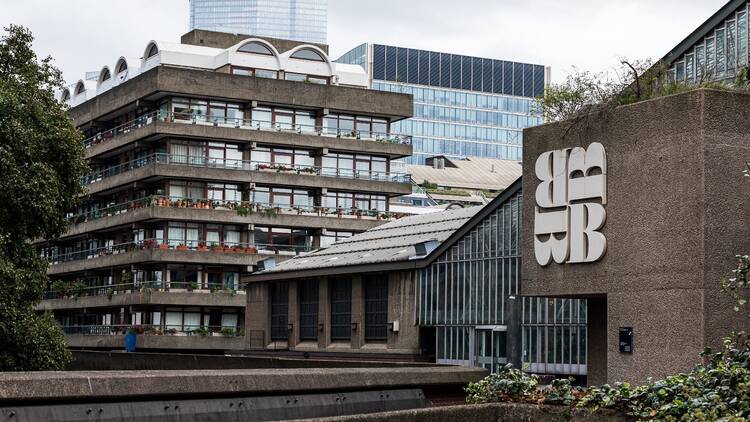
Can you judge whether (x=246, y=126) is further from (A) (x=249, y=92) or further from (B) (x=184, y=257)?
(B) (x=184, y=257)

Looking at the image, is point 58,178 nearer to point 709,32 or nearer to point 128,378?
point 709,32

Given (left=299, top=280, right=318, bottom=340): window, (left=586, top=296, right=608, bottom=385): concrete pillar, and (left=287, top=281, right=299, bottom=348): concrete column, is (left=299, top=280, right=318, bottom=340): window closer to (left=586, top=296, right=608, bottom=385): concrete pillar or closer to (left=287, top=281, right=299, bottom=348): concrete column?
(left=287, top=281, right=299, bottom=348): concrete column

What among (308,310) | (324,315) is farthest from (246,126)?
(324,315)

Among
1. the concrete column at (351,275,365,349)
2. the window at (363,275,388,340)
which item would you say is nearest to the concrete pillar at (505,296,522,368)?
the window at (363,275,388,340)

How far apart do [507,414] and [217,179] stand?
61618mm

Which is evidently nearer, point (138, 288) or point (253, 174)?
point (138, 288)

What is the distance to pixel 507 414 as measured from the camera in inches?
646

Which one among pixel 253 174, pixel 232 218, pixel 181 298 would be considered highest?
pixel 253 174

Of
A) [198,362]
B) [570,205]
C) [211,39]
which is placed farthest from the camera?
[211,39]

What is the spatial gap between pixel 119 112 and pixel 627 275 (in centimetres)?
6247

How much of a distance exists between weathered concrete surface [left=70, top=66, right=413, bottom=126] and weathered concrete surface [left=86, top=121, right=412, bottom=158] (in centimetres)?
209

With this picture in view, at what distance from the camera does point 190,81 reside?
252 feet

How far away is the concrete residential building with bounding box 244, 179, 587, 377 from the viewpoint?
127 feet

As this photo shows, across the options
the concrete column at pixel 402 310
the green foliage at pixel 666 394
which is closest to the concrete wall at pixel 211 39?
the concrete column at pixel 402 310
